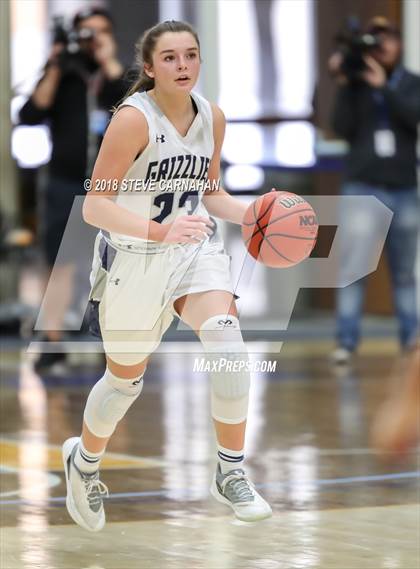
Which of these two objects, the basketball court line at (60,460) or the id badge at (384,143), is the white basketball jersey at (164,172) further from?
the id badge at (384,143)

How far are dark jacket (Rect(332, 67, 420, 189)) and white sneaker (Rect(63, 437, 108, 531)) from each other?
620 centimetres

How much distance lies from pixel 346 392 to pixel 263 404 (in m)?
0.80

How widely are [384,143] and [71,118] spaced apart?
8.15 ft

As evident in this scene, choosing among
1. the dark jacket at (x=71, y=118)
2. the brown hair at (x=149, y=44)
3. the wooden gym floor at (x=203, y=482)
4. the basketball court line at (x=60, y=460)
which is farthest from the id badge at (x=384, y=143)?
the brown hair at (x=149, y=44)

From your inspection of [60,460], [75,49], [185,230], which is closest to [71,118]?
[75,49]

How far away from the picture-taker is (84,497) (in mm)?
5508

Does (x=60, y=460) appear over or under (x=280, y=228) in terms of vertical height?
under

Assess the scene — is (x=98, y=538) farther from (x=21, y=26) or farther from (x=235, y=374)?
(x=21, y=26)

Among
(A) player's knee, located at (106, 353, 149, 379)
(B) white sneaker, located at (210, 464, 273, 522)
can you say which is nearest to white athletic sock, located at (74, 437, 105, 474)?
(A) player's knee, located at (106, 353, 149, 379)

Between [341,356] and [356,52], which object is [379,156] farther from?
[341,356]

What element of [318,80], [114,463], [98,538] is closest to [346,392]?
[114,463]

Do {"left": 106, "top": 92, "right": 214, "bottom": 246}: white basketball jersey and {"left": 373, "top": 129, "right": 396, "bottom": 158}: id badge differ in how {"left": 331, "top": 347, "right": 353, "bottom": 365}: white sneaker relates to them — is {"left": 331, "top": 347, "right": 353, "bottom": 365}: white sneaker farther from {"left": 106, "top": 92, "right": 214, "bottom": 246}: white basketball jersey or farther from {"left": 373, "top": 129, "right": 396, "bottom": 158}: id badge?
{"left": 106, "top": 92, "right": 214, "bottom": 246}: white basketball jersey

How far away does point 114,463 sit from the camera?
7.21m

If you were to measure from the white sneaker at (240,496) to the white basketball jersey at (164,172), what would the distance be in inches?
37.2
